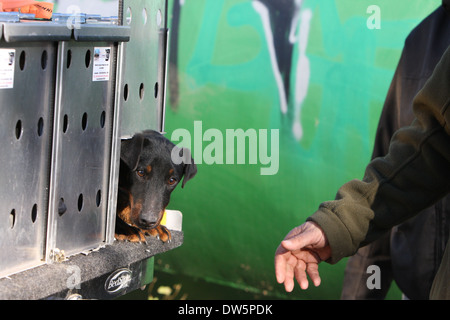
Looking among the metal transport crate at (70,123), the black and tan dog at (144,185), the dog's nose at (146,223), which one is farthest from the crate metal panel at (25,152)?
the dog's nose at (146,223)

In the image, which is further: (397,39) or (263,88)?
(263,88)

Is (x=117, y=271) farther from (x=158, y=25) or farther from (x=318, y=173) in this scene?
(x=318, y=173)

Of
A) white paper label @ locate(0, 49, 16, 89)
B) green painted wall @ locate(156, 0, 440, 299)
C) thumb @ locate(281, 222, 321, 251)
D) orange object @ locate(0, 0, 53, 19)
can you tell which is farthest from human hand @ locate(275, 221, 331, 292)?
green painted wall @ locate(156, 0, 440, 299)

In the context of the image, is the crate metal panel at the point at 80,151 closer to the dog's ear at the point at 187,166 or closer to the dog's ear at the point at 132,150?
the dog's ear at the point at 132,150

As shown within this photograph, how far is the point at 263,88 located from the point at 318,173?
659 mm

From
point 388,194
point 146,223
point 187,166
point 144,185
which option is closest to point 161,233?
point 146,223

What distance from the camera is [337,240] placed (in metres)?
1.95

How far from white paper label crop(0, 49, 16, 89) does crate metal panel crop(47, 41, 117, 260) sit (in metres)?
0.18

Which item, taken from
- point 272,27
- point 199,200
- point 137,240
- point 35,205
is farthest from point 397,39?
point 35,205

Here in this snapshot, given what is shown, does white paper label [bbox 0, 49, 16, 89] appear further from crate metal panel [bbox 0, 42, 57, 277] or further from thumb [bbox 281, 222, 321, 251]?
thumb [bbox 281, 222, 321, 251]

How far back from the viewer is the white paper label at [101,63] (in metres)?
2.09

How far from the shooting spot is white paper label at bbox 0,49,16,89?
173 centimetres

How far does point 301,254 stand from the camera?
1.99 meters

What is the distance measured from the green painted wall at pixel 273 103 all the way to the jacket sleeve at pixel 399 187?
2.06 m
